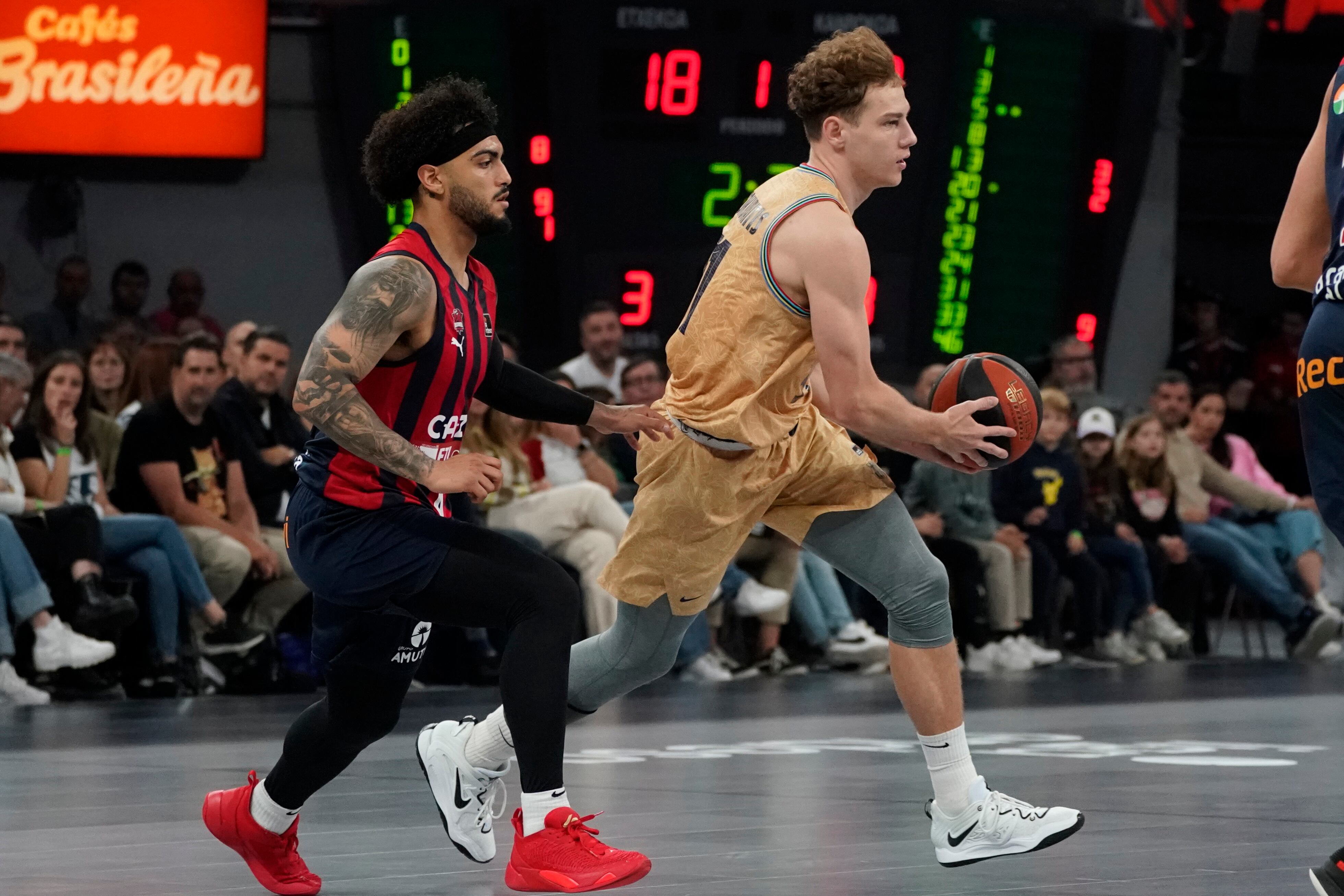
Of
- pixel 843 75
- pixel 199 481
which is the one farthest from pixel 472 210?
pixel 199 481

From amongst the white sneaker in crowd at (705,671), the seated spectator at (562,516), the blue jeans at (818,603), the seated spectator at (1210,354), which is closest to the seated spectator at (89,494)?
the seated spectator at (562,516)

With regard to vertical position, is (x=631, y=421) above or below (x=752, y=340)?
below

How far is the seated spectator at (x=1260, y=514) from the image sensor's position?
1375cm

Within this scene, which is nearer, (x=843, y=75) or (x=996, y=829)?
(x=996, y=829)

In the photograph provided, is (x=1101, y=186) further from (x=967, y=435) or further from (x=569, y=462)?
(x=967, y=435)

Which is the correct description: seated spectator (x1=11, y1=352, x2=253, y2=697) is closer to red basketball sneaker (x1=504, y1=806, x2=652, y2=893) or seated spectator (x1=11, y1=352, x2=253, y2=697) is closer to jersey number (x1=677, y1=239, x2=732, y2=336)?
jersey number (x1=677, y1=239, x2=732, y2=336)

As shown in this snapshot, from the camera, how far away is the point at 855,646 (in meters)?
11.7

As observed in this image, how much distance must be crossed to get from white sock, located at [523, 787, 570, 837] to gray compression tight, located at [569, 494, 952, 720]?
0.67 m

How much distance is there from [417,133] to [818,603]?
7.41 m

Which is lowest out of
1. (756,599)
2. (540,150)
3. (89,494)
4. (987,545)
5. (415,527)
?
(756,599)

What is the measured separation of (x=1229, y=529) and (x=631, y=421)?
379 inches

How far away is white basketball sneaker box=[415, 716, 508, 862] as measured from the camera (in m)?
4.93

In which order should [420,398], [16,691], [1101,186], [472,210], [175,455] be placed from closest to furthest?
1. [420,398]
2. [472,210]
3. [16,691]
4. [175,455]
5. [1101,186]

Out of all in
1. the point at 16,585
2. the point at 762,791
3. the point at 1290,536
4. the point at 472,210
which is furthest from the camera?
the point at 1290,536
